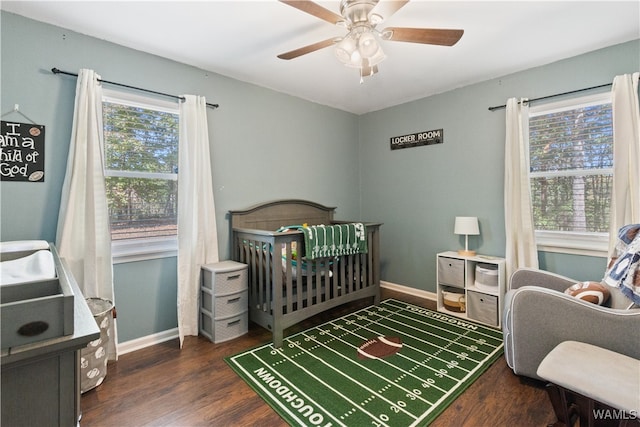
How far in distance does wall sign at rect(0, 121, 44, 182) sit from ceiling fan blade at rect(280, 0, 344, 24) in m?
1.90

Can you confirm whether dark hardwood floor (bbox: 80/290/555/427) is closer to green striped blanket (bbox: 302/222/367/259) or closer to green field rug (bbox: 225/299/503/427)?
green field rug (bbox: 225/299/503/427)

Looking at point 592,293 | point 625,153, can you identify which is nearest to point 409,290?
point 592,293

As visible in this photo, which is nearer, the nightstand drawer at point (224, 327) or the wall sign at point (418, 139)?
the nightstand drawer at point (224, 327)

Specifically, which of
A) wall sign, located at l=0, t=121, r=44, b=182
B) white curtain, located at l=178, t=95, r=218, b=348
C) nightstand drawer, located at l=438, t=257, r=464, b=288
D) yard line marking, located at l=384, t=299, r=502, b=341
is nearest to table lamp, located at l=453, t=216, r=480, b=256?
nightstand drawer, located at l=438, t=257, r=464, b=288

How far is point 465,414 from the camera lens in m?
1.68

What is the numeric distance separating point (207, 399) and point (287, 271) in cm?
104

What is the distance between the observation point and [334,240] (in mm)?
2852

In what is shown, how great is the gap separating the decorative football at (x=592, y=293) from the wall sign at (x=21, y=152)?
3610 mm

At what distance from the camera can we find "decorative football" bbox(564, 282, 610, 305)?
186cm

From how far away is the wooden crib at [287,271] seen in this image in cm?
253

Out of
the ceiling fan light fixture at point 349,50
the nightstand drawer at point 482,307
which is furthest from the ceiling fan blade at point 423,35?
the nightstand drawer at point 482,307

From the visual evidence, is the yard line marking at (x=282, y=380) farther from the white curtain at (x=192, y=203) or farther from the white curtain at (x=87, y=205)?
the white curtain at (x=87, y=205)

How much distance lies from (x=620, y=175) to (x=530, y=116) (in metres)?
0.90
